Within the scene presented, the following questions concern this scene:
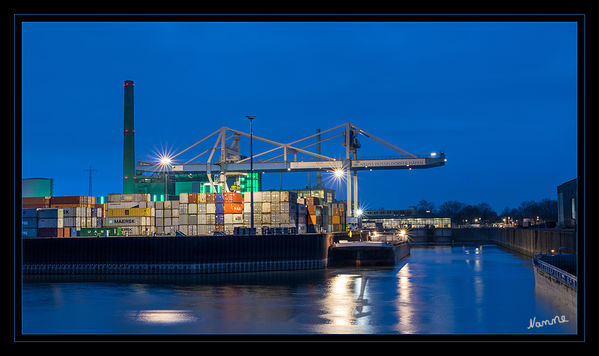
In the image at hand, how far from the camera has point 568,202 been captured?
88.2 metres

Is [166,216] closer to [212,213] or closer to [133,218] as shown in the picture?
[133,218]

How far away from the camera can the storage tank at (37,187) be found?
338 feet

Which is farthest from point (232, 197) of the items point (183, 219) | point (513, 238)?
point (513, 238)

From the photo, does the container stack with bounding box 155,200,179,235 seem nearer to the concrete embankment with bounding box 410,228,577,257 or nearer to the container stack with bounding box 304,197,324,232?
the container stack with bounding box 304,197,324,232

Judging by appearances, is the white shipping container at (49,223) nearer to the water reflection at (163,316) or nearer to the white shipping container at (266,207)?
the white shipping container at (266,207)

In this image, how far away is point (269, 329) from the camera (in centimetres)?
2325

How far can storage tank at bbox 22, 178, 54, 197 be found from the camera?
10288cm

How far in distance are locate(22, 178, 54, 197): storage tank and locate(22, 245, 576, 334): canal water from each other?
60.6 metres

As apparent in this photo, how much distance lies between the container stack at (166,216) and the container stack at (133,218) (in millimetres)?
913

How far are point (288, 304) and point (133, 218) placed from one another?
117 ft
